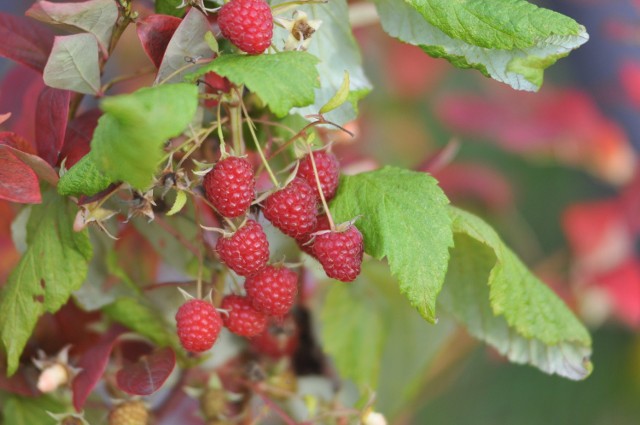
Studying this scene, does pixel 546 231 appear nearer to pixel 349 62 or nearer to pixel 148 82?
pixel 148 82

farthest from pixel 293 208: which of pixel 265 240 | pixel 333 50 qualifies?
pixel 333 50

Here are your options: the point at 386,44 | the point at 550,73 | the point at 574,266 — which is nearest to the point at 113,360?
the point at 574,266

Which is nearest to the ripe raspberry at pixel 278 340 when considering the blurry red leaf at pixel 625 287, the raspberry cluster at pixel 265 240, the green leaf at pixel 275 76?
the raspberry cluster at pixel 265 240

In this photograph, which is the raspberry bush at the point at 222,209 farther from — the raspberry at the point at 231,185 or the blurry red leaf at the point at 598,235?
the blurry red leaf at the point at 598,235

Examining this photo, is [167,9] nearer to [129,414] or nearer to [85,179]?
[85,179]

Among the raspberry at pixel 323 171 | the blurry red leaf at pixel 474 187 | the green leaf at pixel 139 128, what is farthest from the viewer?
the blurry red leaf at pixel 474 187

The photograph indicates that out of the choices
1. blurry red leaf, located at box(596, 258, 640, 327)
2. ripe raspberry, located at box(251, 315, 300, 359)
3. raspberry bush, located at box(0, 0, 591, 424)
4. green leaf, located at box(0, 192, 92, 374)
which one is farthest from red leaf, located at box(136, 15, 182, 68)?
blurry red leaf, located at box(596, 258, 640, 327)
